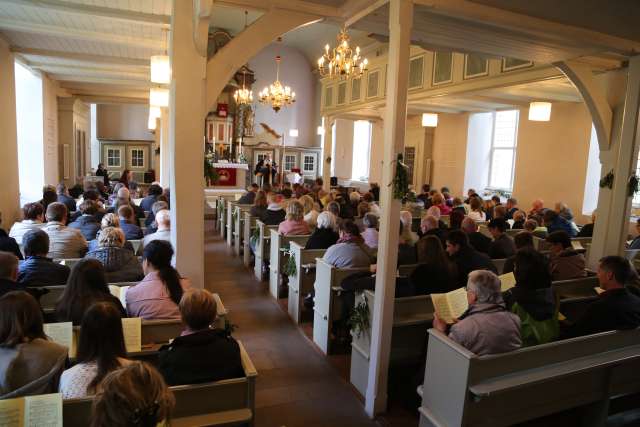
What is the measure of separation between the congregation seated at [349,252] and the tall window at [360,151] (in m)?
13.1

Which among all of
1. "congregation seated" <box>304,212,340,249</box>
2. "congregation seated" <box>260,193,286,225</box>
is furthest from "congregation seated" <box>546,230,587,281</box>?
"congregation seated" <box>260,193,286,225</box>

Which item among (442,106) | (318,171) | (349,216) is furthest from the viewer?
(318,171)

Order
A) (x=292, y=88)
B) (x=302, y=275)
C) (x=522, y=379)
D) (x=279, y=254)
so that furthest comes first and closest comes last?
(x=292, y=88)
(x=279, y=254)
(x=302, y=275)
(x=522, y=379)

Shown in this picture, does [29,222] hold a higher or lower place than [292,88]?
lower

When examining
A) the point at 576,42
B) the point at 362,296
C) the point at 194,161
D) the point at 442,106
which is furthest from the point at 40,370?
the point at 442,106

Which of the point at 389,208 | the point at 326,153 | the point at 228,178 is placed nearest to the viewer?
the point at 389,208

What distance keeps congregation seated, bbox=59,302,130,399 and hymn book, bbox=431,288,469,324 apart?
1.81 m

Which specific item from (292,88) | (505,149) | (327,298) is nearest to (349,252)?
(327,298)

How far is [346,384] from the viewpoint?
11.9 feet

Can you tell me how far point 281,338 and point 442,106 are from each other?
26.0 feet

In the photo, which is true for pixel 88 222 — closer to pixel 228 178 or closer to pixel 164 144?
pixel 164 144

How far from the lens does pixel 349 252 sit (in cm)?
418

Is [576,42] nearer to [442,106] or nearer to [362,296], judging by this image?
[362,296]

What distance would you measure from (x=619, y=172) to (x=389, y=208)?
10.9 feet
